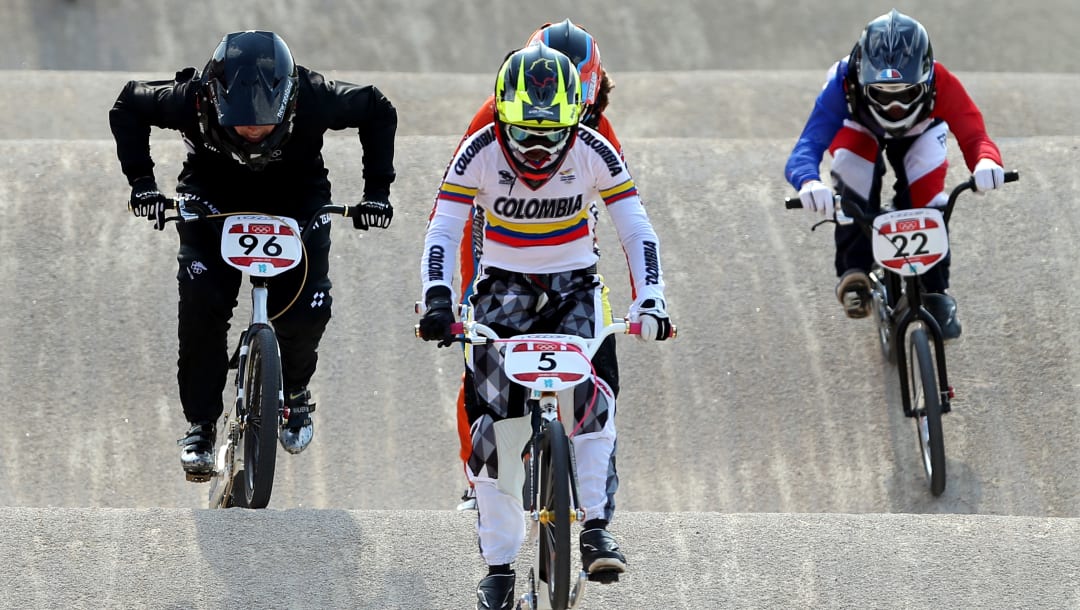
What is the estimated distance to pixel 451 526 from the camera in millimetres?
6344

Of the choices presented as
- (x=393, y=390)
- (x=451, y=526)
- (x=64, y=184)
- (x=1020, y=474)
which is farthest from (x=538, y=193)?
(x=64, y=184)

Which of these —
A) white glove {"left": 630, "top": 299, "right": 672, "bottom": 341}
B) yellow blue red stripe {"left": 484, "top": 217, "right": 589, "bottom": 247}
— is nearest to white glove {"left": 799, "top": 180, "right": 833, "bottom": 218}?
yellow blue red stripe {"left": 484, "top": 217, "right": 589, "bottom": 247}

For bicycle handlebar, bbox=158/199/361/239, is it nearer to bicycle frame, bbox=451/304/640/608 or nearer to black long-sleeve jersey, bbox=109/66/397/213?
black long-sleeve jersey, bbox=109/66/397/213

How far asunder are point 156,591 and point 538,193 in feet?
7.00

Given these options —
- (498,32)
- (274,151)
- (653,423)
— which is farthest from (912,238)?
(498,32)

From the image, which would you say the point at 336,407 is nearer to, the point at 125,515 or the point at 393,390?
the point at 393,390

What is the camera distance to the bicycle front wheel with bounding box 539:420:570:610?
16.5 ft

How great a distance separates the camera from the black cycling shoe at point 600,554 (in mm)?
5164

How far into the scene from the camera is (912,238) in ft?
26.4

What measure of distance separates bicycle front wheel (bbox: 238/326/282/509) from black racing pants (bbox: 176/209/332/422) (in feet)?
0.78

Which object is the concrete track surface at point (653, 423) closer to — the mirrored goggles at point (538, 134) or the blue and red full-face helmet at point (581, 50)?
the mirrored goggles at point (538, 134)

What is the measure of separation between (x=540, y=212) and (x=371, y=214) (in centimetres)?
122

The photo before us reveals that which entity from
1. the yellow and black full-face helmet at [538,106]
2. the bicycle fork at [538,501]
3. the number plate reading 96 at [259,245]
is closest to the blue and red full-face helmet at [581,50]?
the number plate reading 96 at [259,245]

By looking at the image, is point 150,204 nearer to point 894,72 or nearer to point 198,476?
point 198,476
